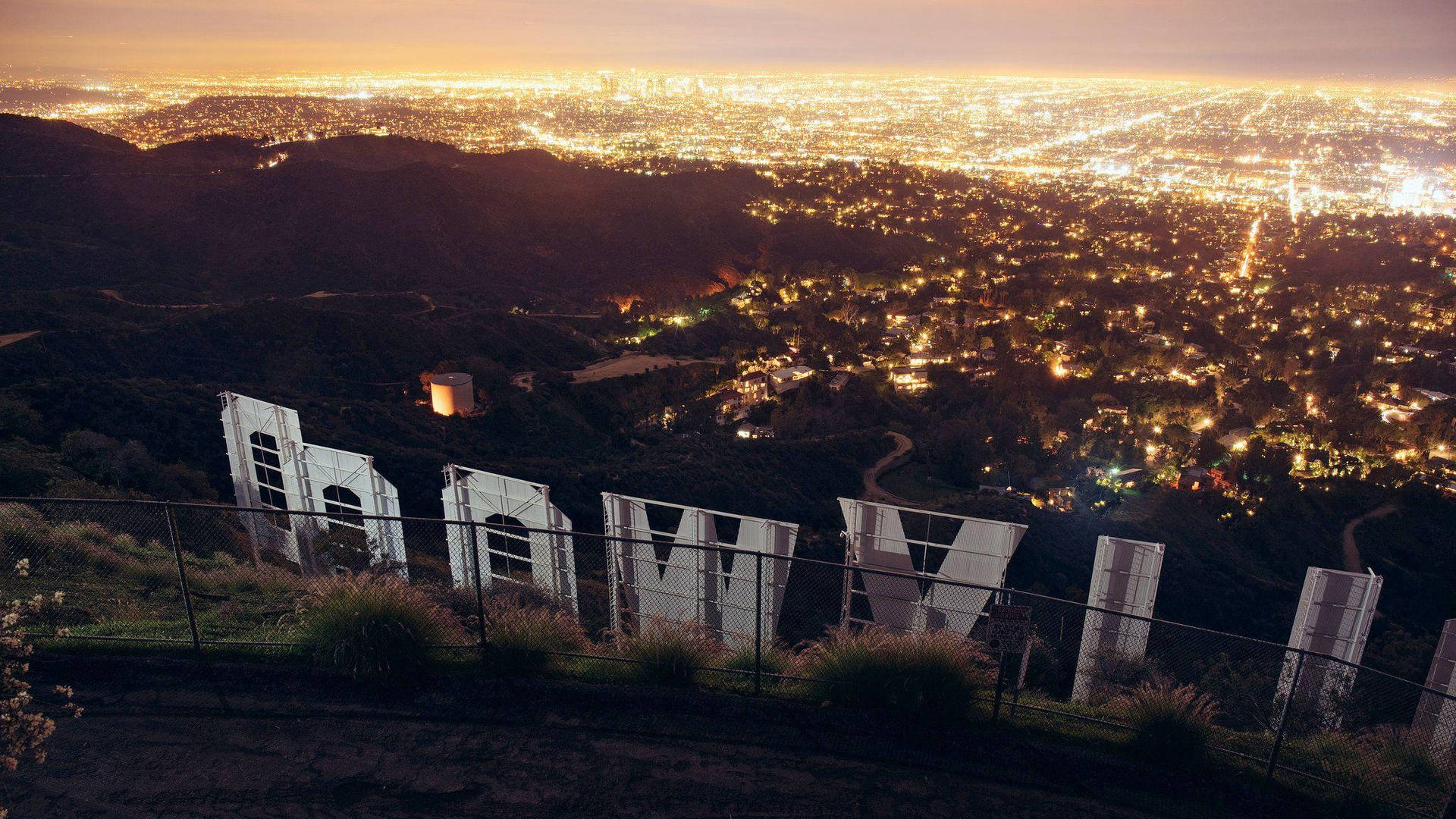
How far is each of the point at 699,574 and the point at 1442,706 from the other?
625 centimetres

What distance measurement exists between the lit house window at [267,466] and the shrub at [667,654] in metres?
8.22

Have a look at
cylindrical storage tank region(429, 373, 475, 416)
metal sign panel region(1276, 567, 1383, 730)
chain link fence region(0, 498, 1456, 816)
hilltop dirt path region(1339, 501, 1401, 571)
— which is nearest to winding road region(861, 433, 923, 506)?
hilltop dirt path region(1339, 501, 1401, 571)

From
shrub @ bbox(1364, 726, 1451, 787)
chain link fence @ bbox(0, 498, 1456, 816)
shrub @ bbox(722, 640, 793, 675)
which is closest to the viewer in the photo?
shrub @ bbox(1364, 726, 1451, 787)

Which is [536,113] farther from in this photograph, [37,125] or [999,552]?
[999,552]

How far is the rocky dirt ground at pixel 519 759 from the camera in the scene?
4.84m

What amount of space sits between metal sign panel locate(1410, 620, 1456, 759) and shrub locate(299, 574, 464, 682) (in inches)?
260

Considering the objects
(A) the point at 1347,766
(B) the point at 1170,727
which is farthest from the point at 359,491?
(A) the point at 1347,766

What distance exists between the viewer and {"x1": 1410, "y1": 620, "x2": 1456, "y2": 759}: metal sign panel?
18.6 ft

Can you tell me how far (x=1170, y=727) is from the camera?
5.61 meters

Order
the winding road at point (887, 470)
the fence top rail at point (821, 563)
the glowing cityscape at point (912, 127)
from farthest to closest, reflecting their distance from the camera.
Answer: the glowing cityscape at point (912, 127), the winding road at point (887, 470), the fence top rail at point (821, 563)

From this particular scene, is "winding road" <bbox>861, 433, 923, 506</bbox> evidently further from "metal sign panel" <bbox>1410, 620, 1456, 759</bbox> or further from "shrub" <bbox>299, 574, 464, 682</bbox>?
"shrub" <bbox>299, 574, 464, 682</bbox>

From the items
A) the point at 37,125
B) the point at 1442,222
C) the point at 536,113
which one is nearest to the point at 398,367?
the point at 37,125

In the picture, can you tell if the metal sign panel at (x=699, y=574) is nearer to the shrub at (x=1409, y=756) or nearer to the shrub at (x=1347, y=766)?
the shrub at (x=1347, y=766)

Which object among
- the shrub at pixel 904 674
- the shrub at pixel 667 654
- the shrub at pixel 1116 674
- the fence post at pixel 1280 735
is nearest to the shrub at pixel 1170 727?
the fence post at pixel 1280 735
